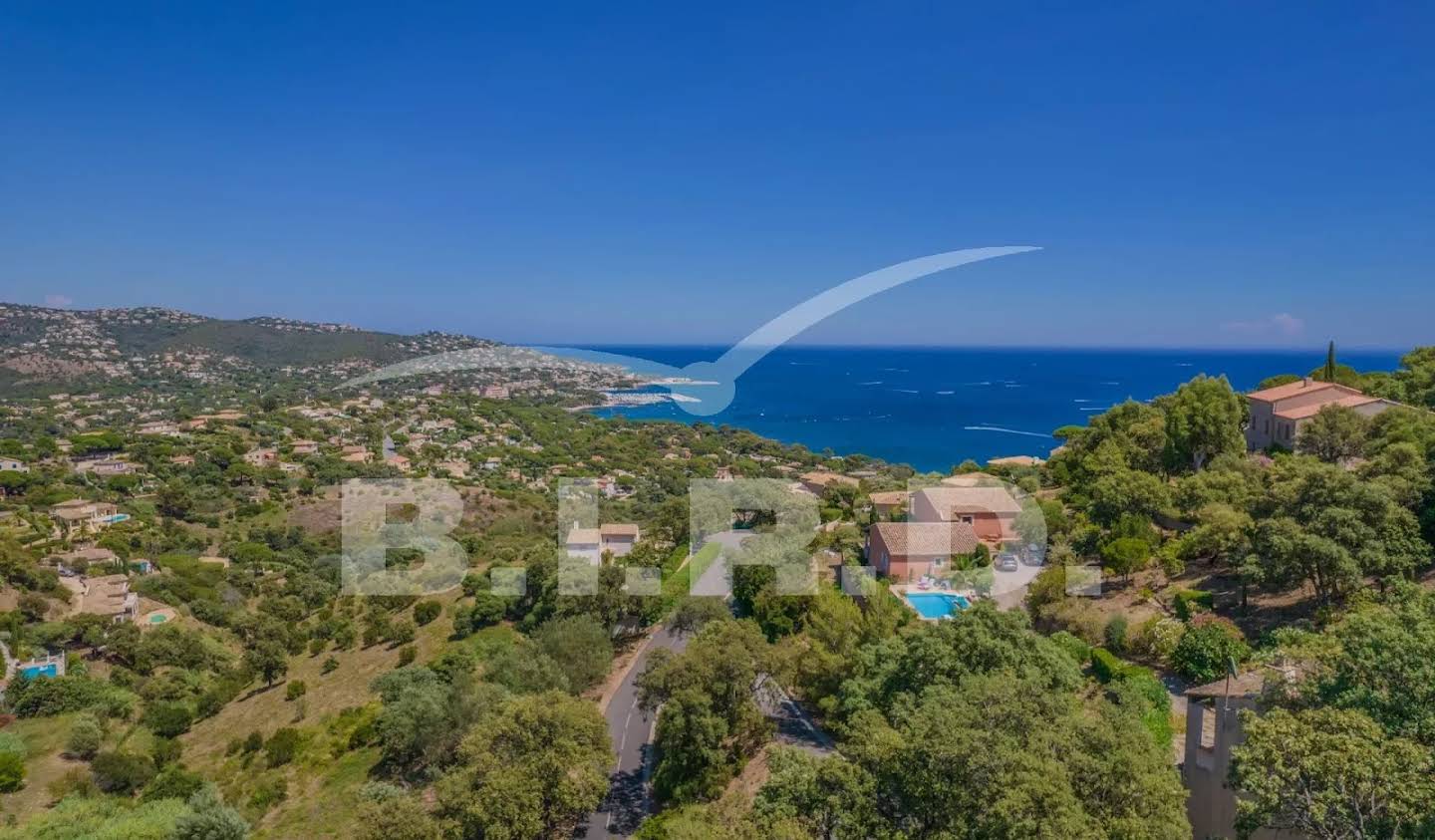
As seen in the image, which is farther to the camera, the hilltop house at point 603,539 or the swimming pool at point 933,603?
the hilltop house at point 603,539

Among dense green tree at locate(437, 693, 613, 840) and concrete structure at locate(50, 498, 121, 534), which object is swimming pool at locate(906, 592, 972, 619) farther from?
concrete structure at locate(50, 498, 121, 534)

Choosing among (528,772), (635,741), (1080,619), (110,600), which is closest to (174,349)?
(110,600)

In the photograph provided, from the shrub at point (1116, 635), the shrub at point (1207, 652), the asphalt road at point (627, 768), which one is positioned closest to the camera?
the asphalt road at point (627, 768)

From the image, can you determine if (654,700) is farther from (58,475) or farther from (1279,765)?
(58,475)

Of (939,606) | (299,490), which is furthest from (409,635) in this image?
(299,490)

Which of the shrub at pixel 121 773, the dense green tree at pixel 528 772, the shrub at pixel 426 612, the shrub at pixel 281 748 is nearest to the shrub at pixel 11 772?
the shrub at pixel 121 773

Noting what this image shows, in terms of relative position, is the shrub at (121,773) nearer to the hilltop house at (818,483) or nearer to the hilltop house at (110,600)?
the hilltop house at (110,600)

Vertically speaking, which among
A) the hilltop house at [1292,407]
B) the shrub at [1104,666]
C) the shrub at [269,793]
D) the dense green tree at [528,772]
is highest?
the hilltop house at [1292,407]
